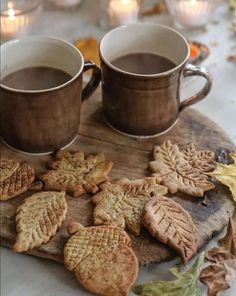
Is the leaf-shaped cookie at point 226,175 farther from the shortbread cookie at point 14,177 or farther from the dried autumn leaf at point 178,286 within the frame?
the shortbread cookie at point 14,177

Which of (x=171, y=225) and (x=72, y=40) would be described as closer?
(x=171, y=225)

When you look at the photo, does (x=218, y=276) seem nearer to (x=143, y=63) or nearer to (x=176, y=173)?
(x=176, y=173)

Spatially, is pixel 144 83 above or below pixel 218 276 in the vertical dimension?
above

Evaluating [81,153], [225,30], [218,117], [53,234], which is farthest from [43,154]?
[225,30]

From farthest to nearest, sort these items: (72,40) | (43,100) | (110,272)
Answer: (72,40), (43,100), (110,272)

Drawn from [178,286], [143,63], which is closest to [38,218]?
[178,286]

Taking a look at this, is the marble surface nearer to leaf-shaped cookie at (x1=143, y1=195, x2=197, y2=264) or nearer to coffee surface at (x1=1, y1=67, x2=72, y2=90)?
leaf-shaped cookie at (x1=143, y1=195, x2=197, y2=264)
